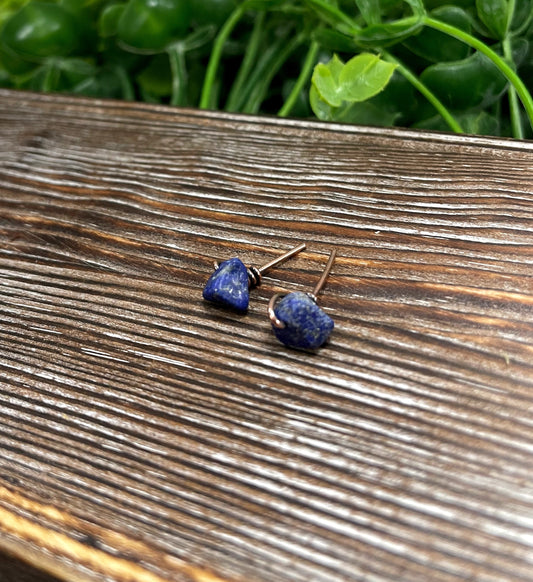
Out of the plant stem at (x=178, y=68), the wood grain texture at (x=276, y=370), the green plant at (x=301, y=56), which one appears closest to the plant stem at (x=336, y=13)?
the green plant at (x=301, y=56)

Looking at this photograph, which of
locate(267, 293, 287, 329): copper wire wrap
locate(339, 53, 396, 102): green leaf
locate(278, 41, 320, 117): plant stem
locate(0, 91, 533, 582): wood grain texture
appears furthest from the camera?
locate(278, 41, 320, 117): plant stem

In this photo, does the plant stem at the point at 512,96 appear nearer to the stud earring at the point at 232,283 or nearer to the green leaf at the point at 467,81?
the green leaf at the point at 467,81

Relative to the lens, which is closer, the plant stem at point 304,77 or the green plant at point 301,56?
→ the green plant at point 301,56

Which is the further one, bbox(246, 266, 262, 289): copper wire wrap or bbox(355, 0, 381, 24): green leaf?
bbox(355, 0, 381, 24): green leaf

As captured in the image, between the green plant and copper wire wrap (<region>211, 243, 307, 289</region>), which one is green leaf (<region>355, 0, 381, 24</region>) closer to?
the green plant

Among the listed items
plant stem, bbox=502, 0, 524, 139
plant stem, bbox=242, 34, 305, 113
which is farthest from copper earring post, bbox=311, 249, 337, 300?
plant stem, bbox=242, 34, 305, 113

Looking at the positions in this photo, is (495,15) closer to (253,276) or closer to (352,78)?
(352,78)

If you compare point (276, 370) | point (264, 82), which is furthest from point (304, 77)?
point (276, 370)
